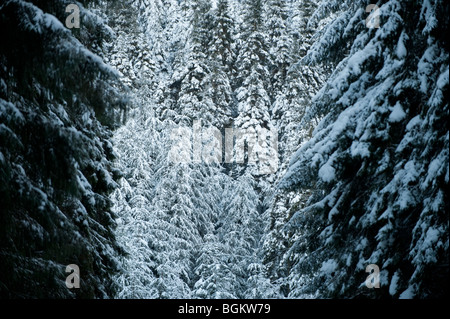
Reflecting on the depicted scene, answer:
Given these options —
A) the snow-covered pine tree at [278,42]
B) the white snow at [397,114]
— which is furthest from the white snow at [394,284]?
the snow-covered pine tree at [278,42]

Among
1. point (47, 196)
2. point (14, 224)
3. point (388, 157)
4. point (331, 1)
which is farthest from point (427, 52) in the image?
point (14, 224)

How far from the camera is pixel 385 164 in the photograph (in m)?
6.62

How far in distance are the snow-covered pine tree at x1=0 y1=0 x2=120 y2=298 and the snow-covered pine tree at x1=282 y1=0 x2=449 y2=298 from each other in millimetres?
3994

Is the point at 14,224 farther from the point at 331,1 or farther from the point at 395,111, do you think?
the point at 331,1

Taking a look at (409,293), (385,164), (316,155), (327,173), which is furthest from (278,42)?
(409,293)

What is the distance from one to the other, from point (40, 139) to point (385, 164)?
5.24 m

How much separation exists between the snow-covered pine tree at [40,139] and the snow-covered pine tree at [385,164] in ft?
13.1

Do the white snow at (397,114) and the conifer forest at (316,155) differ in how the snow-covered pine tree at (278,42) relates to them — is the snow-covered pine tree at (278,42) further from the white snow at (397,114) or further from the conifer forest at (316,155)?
the white snow at (397,114)

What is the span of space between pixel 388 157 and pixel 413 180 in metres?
0.65

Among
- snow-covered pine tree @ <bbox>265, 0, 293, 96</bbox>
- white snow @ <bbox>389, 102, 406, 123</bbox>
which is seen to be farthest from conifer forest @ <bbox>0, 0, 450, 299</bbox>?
snow-covered pine tree @ <bbox>265, 0, 293, 96</bbox>

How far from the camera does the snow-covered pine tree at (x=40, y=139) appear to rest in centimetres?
546

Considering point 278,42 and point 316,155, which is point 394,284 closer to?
point 316,155
